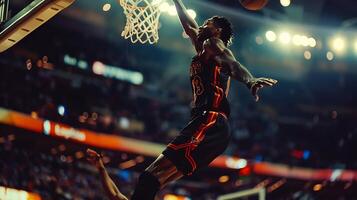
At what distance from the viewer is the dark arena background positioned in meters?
21.1

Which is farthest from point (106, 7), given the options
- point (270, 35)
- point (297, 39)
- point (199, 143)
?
point (199, 143)

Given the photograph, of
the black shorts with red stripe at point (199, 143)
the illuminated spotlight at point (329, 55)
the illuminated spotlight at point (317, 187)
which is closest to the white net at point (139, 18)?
the black shorts with red stripe at point (199, 143)

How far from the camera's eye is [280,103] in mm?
29078

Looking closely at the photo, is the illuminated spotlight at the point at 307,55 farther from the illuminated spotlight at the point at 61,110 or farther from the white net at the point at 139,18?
the white net at the point at 139,18

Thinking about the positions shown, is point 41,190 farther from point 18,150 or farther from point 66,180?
point 18,150

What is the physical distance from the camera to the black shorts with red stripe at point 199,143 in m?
5.40

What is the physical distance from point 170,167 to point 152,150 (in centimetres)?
1810

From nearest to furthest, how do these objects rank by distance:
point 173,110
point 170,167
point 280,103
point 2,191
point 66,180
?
point 170,167
point 2,191
point 66,180
point 173,110
point 280,103

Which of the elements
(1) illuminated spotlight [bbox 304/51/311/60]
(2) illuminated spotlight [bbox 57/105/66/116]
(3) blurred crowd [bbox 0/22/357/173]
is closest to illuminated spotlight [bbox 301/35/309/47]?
(1) illuminated spotlight [bbox 304/51/311/60]

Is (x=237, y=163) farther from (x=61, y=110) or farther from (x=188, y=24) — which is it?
(x=188, y=24)

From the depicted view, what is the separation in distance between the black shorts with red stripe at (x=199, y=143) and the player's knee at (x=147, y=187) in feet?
0.81

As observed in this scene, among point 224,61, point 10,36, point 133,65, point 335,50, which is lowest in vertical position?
point 133,65

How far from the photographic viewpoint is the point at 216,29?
579cm

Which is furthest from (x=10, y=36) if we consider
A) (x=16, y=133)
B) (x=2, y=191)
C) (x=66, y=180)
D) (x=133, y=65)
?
(x=133, y=65)
